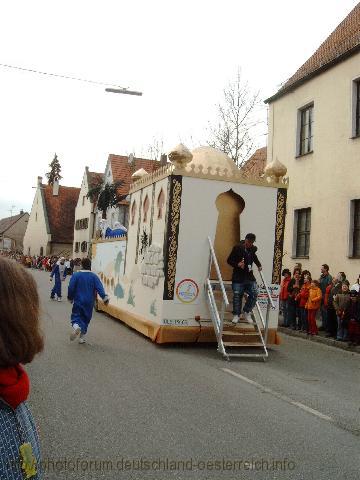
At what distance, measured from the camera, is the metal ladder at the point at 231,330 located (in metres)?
10.7

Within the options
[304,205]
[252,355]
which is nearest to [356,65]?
[304,205]

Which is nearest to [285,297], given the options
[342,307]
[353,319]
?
[342,307]

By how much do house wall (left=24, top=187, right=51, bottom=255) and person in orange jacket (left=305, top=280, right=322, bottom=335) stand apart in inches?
2317

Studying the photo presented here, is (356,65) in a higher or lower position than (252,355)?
higher

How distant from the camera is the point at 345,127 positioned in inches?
741

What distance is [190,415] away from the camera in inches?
245

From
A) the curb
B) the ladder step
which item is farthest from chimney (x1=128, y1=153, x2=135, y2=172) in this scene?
the ladder step

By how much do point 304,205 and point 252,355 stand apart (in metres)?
11.5

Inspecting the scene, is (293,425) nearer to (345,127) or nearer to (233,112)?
(345,127)

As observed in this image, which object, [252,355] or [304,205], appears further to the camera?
[304,205]

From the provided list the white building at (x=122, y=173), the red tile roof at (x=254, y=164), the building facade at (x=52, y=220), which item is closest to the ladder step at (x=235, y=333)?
the red tile roof at (x=254, y=164)

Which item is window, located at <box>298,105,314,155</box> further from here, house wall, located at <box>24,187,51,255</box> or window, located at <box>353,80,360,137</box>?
house wall, located at <box>24,187,51,255</box>

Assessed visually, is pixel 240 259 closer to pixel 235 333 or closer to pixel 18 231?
pixel 235 333

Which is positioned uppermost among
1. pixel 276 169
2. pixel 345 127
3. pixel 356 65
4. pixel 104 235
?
pixel 356 65
